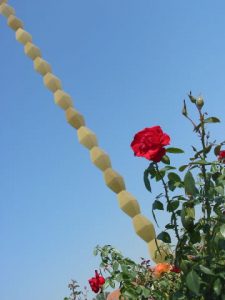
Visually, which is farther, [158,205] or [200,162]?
[158,205]

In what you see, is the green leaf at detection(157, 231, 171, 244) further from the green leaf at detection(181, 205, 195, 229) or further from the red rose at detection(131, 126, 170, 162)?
the red rose at detection(131, 126, 170, 162)

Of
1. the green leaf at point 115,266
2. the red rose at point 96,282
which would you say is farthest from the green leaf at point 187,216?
the red rose at point 96,282

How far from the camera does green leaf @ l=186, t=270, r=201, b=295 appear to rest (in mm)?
2510

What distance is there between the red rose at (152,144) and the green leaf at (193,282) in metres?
0.69

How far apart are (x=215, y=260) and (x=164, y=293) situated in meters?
1.39

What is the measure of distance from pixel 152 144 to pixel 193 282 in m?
0.80

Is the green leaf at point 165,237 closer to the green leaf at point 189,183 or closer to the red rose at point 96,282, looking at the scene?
the green leaf at point 189,183

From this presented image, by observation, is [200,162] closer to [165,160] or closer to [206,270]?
[165,160]

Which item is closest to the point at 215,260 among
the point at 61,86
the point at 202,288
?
the point at 202,288

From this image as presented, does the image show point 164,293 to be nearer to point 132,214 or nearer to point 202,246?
point 132,214

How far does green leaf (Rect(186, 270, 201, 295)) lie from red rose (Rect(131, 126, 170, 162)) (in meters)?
0.69

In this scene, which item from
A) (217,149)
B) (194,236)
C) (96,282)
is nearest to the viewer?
(194,236)

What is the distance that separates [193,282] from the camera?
8.30 ft

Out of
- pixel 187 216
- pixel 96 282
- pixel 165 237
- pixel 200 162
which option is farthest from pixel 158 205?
pixel 96 282
